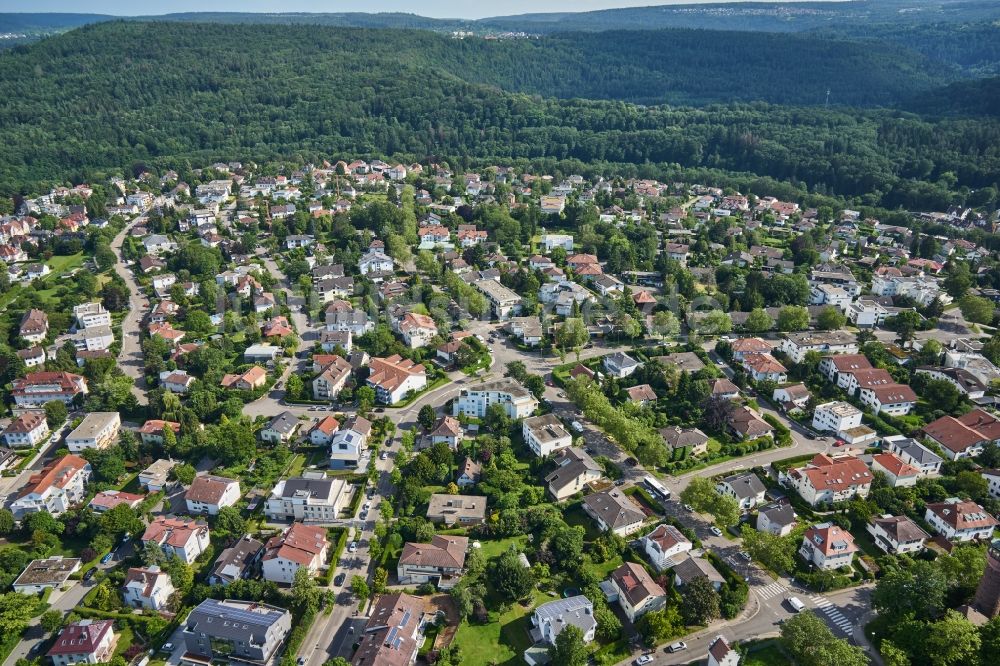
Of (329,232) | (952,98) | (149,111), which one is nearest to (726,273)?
(329,232)

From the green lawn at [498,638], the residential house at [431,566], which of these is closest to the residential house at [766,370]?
the green lawn at [498,638]

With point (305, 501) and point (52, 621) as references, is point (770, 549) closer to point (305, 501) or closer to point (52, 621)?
point (305, 501)

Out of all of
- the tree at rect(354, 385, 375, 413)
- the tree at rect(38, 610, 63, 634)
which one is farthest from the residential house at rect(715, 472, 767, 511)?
the tree at rect(38, 610, 63, 634)

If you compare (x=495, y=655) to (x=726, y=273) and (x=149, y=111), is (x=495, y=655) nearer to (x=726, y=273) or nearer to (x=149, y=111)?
(x=726, y=273)

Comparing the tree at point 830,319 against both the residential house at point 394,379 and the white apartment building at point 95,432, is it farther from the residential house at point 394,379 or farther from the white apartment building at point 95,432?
the white apartment building at point 95,432

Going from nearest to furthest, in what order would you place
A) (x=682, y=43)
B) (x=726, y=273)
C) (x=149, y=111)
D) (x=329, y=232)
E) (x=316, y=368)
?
(x=316, y=368)
(x=726, y=273)
(x=329, y=232)
(x=149, y=111)
(x=682, y=43)
